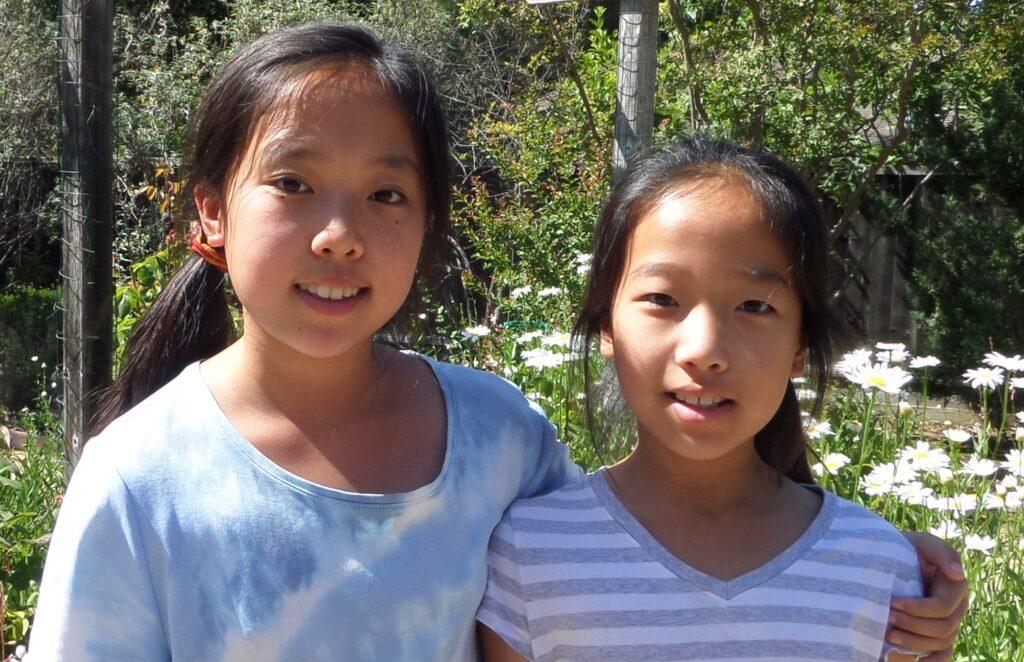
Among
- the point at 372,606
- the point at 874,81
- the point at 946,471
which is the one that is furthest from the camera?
the point at 874,81

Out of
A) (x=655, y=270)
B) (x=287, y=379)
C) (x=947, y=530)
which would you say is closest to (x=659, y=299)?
(x=655, y=270)

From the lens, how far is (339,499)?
1.20 metres

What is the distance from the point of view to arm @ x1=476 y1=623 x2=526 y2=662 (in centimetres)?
131

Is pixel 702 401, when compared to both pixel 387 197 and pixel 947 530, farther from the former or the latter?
pixel 947 530

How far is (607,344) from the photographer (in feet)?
5.02

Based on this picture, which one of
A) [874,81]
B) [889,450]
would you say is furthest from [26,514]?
[874,81]

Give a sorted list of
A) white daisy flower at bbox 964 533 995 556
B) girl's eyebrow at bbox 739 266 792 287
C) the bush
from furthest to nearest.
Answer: the bush < white daisy flower at bbox 964 533 995 556 < girl's eyebrow at bbox 739 266 792 287

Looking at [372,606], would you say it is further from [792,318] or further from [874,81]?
[874,81]

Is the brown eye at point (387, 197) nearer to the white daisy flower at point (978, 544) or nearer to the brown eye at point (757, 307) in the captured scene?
the brown eye at point (757, 307)

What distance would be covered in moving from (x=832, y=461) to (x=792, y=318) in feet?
5.00

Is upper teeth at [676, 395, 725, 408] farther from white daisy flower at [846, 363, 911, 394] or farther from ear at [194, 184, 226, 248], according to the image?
white daisy flower at [846, 363, 911, 394]

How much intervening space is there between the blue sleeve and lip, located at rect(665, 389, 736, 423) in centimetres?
62

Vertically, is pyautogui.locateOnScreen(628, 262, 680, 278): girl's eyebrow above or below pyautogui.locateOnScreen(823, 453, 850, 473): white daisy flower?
above

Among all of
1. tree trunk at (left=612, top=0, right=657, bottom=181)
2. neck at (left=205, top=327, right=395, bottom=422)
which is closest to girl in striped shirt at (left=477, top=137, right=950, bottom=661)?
neck at (left=205, top=327, right=395, bottom=422)
